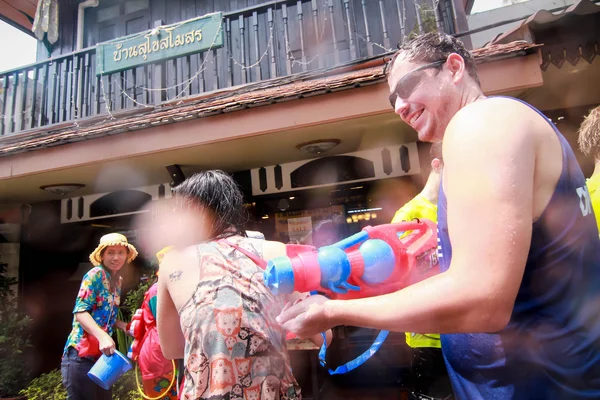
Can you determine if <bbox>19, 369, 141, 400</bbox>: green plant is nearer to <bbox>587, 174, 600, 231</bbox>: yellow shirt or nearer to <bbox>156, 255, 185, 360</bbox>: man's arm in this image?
<bbox>156, 255, 185, 360</bbox>: man's arm

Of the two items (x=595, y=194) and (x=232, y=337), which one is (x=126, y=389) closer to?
(x=232, y=337)

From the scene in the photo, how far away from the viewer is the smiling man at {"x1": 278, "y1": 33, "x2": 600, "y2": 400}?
759 millimetres

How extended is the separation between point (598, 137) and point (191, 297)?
251cm

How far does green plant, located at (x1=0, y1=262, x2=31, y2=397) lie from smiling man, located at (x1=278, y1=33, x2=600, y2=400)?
6.56m

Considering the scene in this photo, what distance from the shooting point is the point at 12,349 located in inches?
220

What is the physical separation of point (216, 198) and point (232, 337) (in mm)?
697

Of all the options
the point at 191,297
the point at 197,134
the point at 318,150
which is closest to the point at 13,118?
the point at 197,134

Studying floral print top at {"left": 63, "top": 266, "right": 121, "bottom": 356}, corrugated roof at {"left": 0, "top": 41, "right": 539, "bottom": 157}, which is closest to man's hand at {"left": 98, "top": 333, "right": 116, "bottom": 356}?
floral print top at {"left": 63, "top": 266, "right": 121, "bottom": 356}

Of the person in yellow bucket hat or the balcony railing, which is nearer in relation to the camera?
the person in yellow bucket hat

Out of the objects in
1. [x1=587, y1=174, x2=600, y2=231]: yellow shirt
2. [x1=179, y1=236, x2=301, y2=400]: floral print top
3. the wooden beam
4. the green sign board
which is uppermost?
the wooden beam

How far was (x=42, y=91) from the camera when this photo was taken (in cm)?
686

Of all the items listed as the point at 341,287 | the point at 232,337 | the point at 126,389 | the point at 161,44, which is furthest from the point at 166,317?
the point at 161,44

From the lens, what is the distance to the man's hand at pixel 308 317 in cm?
93

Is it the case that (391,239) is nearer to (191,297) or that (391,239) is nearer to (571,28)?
(191,297)
